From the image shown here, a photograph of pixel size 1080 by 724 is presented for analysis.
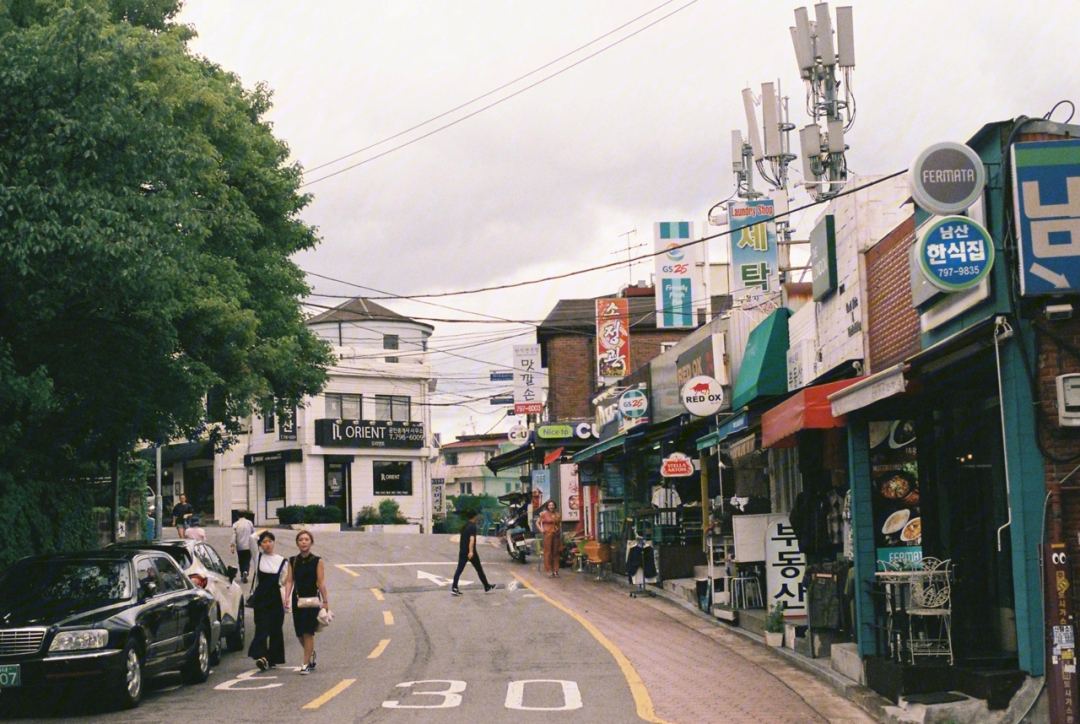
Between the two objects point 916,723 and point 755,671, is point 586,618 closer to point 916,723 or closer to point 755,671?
point 755,671

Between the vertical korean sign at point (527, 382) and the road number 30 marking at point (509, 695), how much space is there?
31.1 metres

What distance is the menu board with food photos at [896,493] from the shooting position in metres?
13.8

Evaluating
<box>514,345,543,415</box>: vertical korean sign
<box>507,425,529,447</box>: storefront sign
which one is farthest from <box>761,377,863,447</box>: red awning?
<box>507,425,529,447</box>: storefront sign

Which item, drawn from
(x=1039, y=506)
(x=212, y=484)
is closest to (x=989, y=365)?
(x=1039, y=506)

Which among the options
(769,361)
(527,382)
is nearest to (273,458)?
(527,382)

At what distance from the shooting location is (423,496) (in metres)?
66.8

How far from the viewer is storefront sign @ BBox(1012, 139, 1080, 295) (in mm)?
9938

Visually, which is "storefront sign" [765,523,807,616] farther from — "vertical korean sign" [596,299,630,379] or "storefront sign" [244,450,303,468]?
"storefront sign" [244,450,303,468]

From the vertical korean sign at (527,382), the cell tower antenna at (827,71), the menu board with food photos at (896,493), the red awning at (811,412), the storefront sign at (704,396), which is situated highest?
the cell tower antenna at (827,71)

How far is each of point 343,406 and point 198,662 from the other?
49.8 m

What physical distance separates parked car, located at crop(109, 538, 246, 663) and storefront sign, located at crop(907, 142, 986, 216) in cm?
1024

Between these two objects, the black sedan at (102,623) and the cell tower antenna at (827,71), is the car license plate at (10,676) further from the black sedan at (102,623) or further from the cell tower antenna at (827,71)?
the cell tower antenna at (827,71)

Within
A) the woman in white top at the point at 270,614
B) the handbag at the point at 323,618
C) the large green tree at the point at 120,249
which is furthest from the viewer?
the woman in white top at the point at 270,614

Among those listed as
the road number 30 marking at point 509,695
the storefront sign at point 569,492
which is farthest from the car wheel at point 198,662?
the storefront sign at point 569,492
